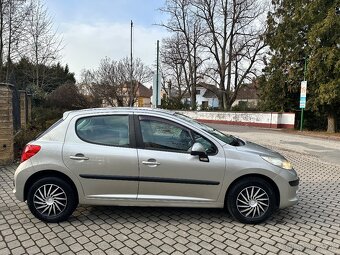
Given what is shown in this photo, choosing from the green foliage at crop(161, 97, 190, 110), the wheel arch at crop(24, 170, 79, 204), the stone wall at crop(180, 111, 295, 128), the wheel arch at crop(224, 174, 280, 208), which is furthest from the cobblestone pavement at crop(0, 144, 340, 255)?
the green foliage at crop(161, 97, 190, 110)

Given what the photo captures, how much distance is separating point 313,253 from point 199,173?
5.31ft

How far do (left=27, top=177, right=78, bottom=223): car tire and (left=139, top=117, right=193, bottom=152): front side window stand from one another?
1.28m

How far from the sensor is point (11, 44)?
1509cm

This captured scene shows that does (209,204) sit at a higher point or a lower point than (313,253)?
higher

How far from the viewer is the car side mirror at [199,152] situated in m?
3.91

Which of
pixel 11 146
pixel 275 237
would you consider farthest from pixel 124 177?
pixel 11 146

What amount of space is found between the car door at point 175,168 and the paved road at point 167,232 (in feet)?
1.37

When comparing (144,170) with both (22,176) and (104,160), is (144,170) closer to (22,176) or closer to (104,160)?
(104,160)

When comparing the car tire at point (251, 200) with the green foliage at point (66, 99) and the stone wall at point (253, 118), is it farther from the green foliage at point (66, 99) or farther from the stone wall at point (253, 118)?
the stone wall at point (253, 118)

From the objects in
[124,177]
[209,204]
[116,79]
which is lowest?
[209,204]

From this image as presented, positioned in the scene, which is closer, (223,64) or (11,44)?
(11,44)

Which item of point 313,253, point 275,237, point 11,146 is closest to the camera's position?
point 313,253

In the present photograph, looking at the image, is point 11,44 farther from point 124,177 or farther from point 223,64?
point 223,64

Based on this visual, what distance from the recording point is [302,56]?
2223 cm
